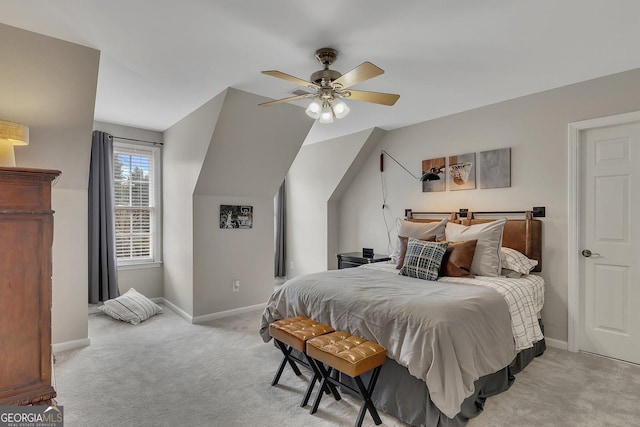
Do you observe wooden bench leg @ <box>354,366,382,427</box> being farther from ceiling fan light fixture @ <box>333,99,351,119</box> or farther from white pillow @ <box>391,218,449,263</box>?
ceiling fan light fixture @ <box>333,99,351,119</box>

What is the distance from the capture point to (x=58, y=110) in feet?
9.18

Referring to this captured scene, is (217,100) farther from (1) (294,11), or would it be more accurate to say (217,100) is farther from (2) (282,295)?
(2) (282,295)

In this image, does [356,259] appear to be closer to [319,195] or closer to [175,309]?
[319,195]

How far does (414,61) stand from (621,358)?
10.1 ft

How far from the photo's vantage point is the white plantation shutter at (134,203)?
185 inches

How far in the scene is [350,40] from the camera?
93.7 inches

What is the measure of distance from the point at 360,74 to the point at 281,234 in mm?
4427

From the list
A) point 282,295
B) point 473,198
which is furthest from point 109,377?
point 473,198

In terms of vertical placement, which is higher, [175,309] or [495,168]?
[495,168]

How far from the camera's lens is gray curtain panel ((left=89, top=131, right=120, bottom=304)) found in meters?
4.29

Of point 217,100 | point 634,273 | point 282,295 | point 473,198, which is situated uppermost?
point 217,100

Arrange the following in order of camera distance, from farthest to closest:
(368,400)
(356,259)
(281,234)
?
(281,234) → (356,259) → (368,400)

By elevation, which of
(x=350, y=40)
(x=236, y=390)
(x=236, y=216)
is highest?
(x=350, y=40)

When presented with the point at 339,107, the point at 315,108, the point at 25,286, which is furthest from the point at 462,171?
the point at 25,286
